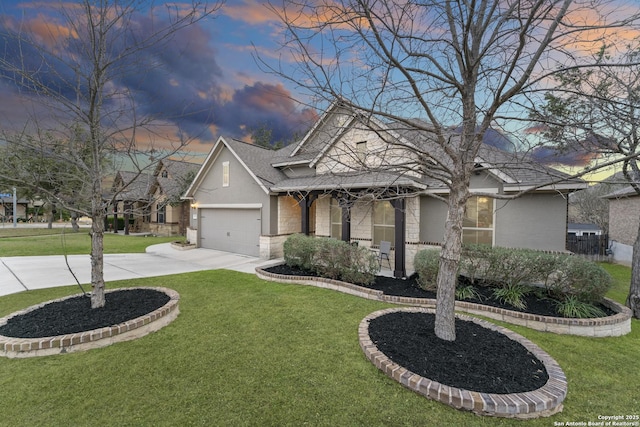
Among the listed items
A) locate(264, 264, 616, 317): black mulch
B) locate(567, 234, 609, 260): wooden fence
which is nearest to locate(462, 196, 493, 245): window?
locate(264, 264, 616, 317): black mulch

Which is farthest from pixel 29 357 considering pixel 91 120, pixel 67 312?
pixel 91 120

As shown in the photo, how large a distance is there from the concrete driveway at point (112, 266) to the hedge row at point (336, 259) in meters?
2.17

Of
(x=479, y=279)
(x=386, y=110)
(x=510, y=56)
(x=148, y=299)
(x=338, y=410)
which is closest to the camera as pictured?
(x=338, y=410)

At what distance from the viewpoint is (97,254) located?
4770mm

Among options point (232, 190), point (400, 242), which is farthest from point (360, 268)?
point (232, 190)

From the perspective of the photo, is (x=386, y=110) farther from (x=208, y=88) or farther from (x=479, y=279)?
(x=479, y=279)

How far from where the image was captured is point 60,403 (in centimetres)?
288

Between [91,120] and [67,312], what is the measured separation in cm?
338

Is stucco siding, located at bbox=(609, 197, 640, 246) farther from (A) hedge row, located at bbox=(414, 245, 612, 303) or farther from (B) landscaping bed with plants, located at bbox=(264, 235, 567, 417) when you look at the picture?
(B) landscaping bed with plants, located at bbox=(264, 235, 567, 417)

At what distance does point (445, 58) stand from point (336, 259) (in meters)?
5.56

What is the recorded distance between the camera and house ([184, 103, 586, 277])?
321 inches

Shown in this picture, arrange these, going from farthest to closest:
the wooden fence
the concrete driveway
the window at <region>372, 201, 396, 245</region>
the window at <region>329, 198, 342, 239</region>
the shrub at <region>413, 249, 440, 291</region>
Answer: the wooden fence
the window at <region>329, 198, 342, 239</region>
the window at <region>372, 201, 396, 245</region>
the concrete driveway
the shrub at <region>413, 249, 440, 291</region>

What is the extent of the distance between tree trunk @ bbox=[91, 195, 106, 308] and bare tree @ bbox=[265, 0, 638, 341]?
4004 millimetres

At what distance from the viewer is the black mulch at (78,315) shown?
4.11m
